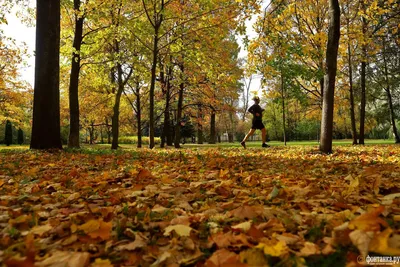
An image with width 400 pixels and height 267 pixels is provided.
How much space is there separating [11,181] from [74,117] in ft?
28.8

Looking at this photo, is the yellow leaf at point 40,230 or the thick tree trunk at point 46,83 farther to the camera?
the thick tree trunk at point 46,83

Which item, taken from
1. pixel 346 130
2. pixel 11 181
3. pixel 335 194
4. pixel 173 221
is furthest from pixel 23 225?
pixel 346 130

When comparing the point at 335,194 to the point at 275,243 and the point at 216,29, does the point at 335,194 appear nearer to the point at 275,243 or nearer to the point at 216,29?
the point at 275,243

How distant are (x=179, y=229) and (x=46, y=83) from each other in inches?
296

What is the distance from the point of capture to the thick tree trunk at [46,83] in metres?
7.80

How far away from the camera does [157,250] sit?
158 centimetres

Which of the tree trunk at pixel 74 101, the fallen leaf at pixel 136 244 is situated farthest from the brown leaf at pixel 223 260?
the tree trunk at pixel 74 101

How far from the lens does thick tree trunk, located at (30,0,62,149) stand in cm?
780

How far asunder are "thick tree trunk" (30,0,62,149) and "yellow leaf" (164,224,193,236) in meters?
7.14

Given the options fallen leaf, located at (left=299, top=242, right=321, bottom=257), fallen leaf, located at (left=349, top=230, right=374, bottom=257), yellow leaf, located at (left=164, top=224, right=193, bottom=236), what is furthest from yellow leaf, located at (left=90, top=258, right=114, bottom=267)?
fallen leaf, located at (left=349, top=230, right=374, bottom=257)

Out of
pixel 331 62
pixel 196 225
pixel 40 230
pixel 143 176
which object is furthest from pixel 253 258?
pixel 331 62

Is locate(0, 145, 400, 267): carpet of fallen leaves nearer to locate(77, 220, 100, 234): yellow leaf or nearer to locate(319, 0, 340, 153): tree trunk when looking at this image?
locate(77, 220, 100, 234): yellow leaf

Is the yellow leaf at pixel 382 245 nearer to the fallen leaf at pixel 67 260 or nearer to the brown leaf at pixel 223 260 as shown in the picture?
the brown leaf at pixel 223 260

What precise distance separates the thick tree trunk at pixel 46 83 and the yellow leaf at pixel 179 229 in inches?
281
